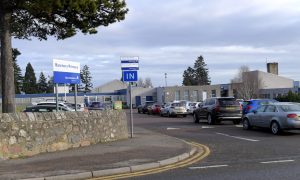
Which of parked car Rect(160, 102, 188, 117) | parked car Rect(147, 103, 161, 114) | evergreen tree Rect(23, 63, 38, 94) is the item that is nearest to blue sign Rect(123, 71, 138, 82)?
parked car Rect(160, 102, 188, 117)

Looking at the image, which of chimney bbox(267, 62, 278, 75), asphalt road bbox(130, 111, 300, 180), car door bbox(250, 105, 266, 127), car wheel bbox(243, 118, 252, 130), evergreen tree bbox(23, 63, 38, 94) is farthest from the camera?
evergreen tree bbox(23, 63, 38, 94)

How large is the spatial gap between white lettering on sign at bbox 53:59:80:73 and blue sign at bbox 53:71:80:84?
13 cm

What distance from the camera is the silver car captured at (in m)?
19.5

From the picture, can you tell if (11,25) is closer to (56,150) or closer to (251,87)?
(56,150)

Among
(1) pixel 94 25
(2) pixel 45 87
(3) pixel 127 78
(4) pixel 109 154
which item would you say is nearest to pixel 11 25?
(1) pixel 94 25

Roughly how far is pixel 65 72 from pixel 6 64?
2221 mm

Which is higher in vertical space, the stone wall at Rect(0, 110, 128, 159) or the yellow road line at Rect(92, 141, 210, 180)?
the stone wall at Rect(0, 110, 128, 159)

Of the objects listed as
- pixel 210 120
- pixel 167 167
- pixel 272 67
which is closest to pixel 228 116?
pixel 210 120

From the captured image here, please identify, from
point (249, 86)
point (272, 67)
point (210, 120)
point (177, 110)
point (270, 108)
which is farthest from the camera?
point (272, 67)

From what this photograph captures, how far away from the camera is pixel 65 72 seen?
57.7 ft

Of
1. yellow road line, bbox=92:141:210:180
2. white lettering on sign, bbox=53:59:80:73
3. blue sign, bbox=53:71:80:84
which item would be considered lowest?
yellow road line, bbox=92:141:210:180

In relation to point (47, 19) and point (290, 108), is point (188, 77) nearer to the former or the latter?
point (290, 108)

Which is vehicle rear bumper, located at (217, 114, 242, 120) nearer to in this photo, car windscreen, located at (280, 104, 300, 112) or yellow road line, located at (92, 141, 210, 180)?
car windscreen, located at (280, 104, 300, 112)

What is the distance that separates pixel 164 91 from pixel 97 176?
88.8 m
